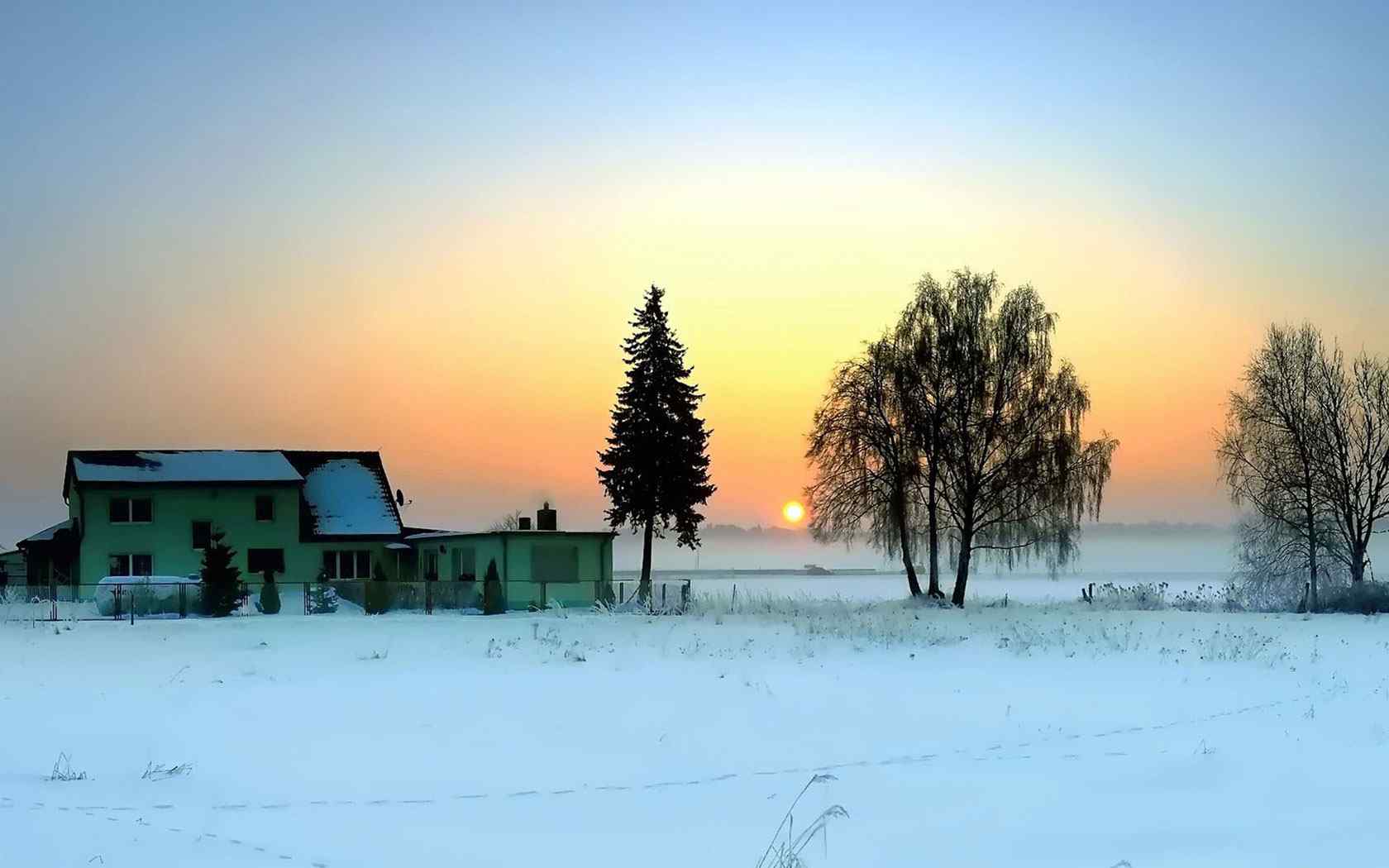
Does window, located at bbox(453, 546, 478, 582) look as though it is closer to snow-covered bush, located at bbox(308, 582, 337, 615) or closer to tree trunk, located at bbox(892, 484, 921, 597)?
snow-covered bush, located at bbox(308, 582, 337, 615)

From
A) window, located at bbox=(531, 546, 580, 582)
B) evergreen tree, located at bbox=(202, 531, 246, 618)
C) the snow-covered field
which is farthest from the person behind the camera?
window, located at bbox=(531, 546, 580, 582)

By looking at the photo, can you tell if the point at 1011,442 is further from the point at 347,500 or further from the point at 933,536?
the point at 347,500

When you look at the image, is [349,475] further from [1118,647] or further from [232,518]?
[1118,647]

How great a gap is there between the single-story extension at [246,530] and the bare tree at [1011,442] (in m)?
13.4

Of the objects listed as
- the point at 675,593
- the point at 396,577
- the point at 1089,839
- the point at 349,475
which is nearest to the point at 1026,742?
the point at 1089,839

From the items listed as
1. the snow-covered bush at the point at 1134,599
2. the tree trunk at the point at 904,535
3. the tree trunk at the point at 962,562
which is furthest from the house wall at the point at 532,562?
the snow-covered bush at the point at 1134,599

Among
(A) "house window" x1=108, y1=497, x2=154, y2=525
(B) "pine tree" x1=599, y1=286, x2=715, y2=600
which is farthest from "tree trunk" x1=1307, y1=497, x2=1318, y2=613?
(A) "house window" x1=108, y1=497, x2=154, y2=525

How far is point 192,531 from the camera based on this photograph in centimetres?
5247

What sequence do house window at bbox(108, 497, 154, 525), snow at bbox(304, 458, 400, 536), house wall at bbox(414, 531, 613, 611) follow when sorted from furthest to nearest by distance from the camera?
snow at bbox(304, 458, 400, 536)
house window at bbox(108, 497, 154, 525)
house wall at bbox(414, 531, 613, 611)

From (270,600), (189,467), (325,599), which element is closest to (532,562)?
(325,599)

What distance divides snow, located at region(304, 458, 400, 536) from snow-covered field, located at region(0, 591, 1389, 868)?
26832 millimetres

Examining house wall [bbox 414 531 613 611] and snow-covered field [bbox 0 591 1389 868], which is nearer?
snow-covered field [bbox 0 591 1389 868]

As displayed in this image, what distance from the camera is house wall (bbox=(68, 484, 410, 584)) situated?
51406 mm

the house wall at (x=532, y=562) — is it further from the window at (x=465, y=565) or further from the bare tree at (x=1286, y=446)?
the bare tree at (x=1286, y=446)
